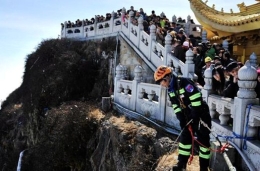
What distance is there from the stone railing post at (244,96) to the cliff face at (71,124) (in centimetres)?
156

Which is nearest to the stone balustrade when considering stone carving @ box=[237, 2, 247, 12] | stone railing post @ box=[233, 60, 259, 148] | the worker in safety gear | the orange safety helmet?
stone railing post @ box=[233, 60, 259, 148]

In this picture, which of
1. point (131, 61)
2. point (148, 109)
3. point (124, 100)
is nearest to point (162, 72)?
point (148, 109)


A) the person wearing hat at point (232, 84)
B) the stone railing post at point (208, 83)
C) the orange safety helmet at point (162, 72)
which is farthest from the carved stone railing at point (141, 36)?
the orange safety helmet at point (162, 72)

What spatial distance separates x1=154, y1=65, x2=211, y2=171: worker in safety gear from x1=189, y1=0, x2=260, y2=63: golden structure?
8.04 m

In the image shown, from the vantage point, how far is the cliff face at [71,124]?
7.89 meters

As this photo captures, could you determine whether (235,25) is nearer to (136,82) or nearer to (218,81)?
(136,82)

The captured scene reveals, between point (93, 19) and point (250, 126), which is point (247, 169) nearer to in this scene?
point (250, 126)

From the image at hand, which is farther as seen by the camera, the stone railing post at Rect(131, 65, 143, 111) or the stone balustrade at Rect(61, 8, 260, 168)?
the stone railing post at Rect(131, 65, 143, 111)

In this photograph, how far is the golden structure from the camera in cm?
1272

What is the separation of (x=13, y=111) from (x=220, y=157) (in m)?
18.7

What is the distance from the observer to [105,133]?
959cm

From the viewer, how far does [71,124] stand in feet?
38.0

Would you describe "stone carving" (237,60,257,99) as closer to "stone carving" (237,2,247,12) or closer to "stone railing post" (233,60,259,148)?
"stone railing post" (233,60,259,148)

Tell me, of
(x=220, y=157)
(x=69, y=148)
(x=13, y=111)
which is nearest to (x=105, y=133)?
(x=69, y=148)
